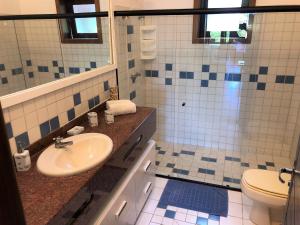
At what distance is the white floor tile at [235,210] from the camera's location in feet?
6.78

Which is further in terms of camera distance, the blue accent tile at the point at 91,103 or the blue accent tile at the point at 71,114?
the blue accent tile at the point at 91,103

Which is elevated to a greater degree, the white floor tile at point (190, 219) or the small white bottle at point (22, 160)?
the small white bottle at point (22, 160)

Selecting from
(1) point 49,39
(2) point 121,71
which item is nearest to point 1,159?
(1) point 49,39

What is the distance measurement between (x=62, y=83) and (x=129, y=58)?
4.11 feet

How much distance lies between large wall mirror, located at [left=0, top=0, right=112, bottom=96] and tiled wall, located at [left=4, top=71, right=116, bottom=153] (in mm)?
96

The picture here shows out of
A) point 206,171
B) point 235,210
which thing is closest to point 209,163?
point 206,171

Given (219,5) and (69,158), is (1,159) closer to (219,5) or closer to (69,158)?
(69,158)

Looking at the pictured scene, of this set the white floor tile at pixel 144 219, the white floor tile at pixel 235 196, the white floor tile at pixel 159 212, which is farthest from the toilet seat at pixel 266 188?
the white floor tile at pixel 144 219

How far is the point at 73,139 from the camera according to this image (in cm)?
150

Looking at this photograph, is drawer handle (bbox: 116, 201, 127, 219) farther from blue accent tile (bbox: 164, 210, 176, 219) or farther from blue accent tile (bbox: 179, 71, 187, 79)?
blue accent tile (bbox: 179, 71, 187, 79)

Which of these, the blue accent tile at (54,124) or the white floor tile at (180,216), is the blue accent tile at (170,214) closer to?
the white floor tile at (180,216)

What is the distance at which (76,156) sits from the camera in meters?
1.47

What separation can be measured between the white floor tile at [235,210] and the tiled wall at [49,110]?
1439mm

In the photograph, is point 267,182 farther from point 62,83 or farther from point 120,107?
point 62,83
